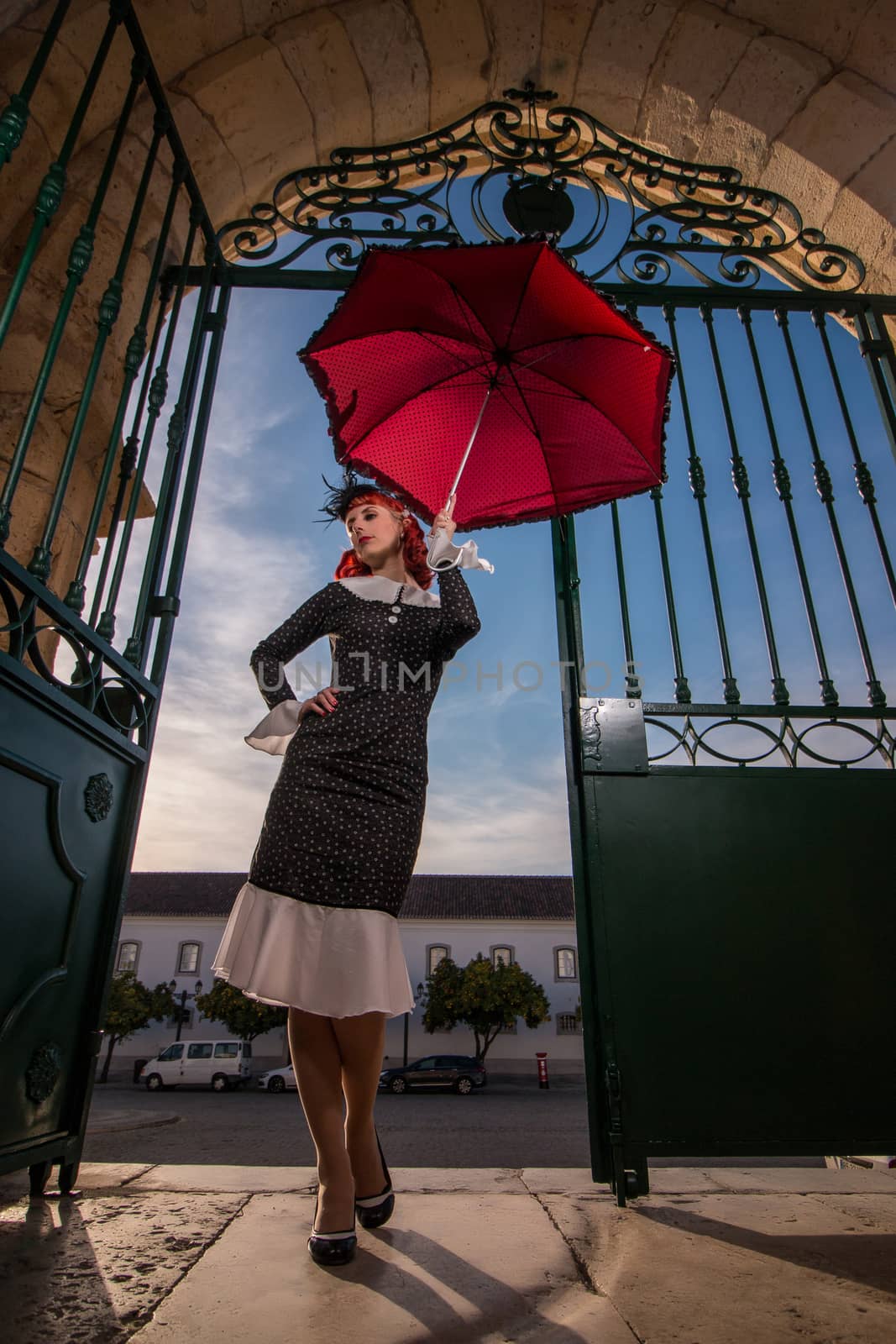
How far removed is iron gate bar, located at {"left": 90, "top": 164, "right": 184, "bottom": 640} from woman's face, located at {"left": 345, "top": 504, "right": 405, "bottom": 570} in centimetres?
78

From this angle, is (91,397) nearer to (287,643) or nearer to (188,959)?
(287,643)

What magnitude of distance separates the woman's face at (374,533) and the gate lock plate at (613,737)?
0.87 meters

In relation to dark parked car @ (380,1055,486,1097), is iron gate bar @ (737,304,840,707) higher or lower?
higher

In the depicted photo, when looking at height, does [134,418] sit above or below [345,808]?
above

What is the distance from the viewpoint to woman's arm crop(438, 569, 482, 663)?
7.16ft

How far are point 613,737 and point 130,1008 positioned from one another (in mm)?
30700

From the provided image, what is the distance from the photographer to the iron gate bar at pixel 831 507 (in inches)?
105

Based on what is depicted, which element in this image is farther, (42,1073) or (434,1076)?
(434,1076)

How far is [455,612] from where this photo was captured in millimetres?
2189

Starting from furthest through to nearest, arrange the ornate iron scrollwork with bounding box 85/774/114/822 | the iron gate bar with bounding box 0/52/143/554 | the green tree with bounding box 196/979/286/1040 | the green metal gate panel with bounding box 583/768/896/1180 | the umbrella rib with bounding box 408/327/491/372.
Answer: the green tree with bounding box 196/979/286/1040 < the umbrella rib with bounding box 408/327/491/372 < the green metal gate panel with bounding box 583/768/896/1180 < the ornate iron scrollwork with bounding box 85/774/114/822 < the iron gate bar with bounding box 0/52/143/554

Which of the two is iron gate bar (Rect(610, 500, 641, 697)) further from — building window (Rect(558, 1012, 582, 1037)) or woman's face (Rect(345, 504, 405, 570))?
building window (Rect(558, 1012, 582, 1037))

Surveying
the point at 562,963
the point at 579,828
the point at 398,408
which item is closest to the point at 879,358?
the point at 398,408

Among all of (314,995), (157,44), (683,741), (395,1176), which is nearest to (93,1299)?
(314,995)

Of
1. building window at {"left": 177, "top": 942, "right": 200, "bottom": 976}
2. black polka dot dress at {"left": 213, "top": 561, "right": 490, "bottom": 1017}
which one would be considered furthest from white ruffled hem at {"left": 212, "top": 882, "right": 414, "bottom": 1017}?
building window at {"left": 177, "top": 942, "right": 200, "bottom": 976}
